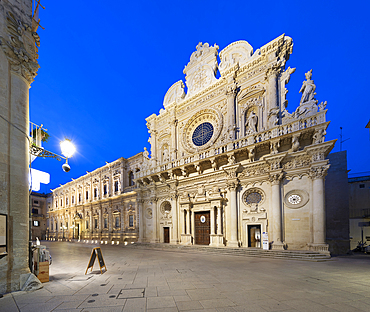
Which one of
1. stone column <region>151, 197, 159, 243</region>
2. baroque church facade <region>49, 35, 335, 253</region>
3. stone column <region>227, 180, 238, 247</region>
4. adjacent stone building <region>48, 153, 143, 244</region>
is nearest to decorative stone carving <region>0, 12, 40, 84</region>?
baroque church facade <region>49, 35, 335, 253</region>

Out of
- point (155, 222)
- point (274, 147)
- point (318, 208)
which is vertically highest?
point (274, 147)

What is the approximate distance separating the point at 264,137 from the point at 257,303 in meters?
13.0

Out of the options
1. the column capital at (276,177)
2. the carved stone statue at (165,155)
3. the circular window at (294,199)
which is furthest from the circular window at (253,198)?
the carved stone statue at (165,155)

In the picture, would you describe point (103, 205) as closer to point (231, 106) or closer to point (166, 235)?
point (166, 235)

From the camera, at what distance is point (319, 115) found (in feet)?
45.4

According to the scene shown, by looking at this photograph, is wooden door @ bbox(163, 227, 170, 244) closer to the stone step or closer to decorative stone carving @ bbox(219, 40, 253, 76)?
the stone step

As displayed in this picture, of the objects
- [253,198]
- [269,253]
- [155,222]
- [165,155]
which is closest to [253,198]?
[253,198]

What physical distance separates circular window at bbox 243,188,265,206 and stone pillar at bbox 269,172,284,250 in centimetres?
112

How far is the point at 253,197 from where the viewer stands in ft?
55.1

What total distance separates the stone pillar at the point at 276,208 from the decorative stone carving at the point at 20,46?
616 inches

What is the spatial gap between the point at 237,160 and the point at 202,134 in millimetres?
5692

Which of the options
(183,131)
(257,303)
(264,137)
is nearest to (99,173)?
(183,131)

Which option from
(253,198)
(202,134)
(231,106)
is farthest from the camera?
(202,134)

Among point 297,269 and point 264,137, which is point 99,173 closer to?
point 264,137
